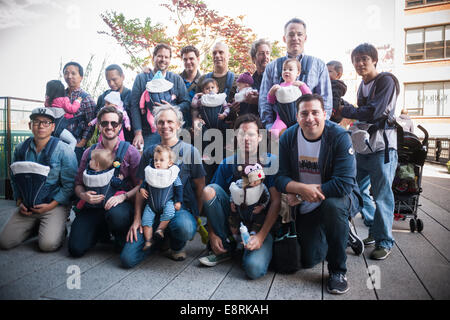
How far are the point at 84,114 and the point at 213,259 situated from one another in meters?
2.68

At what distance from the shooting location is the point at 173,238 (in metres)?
2.59

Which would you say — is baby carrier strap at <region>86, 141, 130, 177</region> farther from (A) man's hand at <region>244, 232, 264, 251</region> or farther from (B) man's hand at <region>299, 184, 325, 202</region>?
(B) man's hand at <region>299, 184, 325, 202</region>

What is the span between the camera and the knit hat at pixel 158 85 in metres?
3.39

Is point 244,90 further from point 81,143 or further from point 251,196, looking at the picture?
point 81,143

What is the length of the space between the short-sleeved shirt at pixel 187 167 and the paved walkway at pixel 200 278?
51 cm

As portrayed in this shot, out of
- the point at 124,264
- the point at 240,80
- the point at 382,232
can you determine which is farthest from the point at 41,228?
the point at 382,232

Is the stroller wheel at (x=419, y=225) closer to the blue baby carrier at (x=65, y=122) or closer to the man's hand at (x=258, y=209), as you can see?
the man's hand at (x=258, y=209)

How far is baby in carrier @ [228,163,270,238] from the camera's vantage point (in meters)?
2.39

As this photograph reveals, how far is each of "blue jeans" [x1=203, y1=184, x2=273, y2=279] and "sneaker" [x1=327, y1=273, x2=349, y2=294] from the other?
47cm

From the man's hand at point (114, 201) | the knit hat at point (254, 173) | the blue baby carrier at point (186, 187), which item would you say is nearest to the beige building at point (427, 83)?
the knit hat at point (254, 173)

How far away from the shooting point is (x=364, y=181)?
316 cm

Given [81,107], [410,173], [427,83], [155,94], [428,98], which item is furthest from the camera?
[428,98]

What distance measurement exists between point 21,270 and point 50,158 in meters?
1.08

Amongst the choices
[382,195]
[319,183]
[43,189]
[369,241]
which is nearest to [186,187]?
[319,183]
